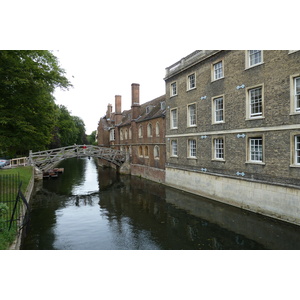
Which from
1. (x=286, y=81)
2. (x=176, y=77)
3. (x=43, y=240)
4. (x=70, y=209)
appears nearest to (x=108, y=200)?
(x=70, y=209)

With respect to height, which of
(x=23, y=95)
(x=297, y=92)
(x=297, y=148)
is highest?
(x=23, y=95)

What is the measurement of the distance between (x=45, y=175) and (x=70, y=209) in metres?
14.0

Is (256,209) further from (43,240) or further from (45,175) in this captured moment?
(45,175)

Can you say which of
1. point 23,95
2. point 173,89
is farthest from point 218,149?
point 23,95

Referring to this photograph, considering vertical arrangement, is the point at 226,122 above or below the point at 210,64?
below

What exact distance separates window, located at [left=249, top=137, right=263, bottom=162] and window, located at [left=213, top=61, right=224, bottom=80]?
468 centimetres

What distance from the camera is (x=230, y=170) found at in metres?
15.2

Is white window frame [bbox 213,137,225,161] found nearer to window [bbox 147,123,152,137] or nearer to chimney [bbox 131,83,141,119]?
window [bbox 147,123,152,137]

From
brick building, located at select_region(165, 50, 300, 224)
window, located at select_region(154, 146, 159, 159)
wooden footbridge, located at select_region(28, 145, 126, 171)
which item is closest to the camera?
brick building, located at select_region(165, 50, 300, 224)

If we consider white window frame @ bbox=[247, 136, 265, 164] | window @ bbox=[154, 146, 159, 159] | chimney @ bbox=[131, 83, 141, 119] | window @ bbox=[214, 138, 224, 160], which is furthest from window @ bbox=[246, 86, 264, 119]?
chimney @ bbox=[131, 83, 141, 119]

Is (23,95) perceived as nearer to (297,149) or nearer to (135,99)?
(297,149)

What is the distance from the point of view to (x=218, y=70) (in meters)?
16.3

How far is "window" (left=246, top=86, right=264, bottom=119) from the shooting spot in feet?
43.5

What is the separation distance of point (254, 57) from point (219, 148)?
562 cm
